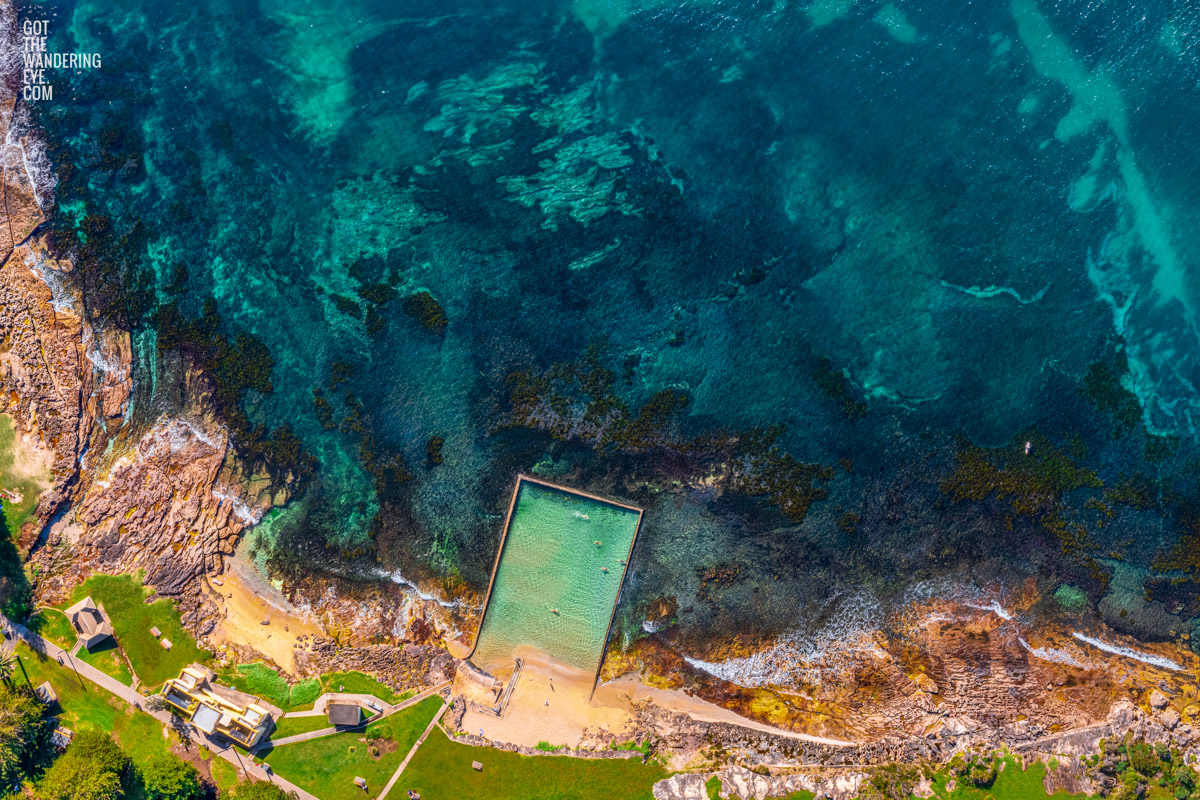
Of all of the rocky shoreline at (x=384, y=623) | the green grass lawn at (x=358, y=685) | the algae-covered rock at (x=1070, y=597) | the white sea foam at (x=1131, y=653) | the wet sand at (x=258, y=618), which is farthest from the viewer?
the algae-covered rock at (x=1070, y=597)

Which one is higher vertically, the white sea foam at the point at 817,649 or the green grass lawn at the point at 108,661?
the white sea foam at the point at 817,649

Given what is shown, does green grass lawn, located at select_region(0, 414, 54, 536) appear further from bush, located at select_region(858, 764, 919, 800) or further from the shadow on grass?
bush, located at select_region(858, 764, 919, 800)

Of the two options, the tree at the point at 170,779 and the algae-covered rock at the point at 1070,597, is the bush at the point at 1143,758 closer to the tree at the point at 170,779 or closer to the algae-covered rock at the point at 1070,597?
the algae-covered rock at the point at 1070,597

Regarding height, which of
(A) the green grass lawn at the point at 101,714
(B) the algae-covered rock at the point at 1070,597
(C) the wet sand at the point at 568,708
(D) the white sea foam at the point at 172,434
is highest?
(B) the algae-covered rock at the point at 1070,597

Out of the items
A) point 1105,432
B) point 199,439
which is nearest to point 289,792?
point 199,439

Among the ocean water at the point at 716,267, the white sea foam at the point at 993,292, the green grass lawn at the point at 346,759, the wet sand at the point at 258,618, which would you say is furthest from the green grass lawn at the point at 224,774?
the white sea foam at the point at 993,292

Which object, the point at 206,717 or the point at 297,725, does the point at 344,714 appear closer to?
the point at 297,725

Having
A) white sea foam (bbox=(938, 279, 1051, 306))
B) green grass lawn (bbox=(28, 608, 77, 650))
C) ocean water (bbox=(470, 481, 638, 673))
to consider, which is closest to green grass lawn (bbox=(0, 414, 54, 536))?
green grass lawn (bbox=(28, 608, 77, 650))
